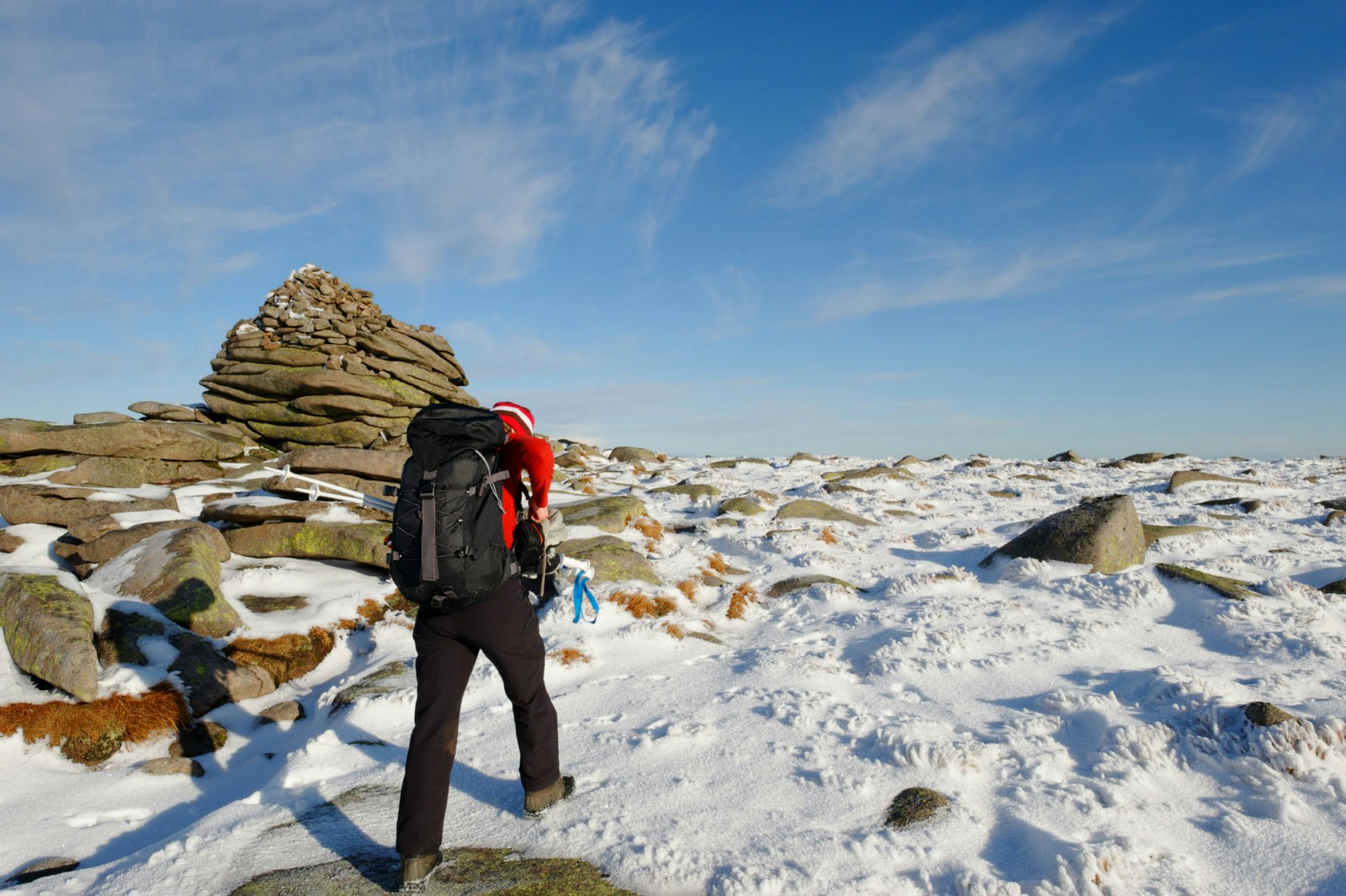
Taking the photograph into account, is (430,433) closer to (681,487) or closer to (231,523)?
(231,523)

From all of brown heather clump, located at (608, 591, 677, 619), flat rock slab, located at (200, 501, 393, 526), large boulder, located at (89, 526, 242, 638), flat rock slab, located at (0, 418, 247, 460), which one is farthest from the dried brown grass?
flat rock slab, located at (0, 418, 247, 460)

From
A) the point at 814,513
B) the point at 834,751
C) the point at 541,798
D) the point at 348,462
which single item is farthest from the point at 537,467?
the point at 814,513

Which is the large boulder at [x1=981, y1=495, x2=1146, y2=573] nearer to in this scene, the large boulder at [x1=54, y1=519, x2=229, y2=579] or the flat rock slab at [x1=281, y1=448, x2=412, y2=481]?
the flat rock slab at [x1=281, y1=448, x2=412, y2=481]

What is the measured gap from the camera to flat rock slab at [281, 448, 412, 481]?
1375cm

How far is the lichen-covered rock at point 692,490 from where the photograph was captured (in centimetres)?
1848

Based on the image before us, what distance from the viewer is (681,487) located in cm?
1908

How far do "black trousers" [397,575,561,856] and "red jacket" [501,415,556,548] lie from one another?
1.41 feet

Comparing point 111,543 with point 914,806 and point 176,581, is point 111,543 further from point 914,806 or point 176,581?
point 914,806

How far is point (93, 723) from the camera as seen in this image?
6.84 meters

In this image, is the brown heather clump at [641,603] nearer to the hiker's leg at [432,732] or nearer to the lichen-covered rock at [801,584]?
the lichen-covered rock at [801,584]

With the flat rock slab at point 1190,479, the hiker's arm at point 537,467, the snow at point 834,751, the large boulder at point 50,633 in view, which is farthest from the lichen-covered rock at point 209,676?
the flat rock slab at point 1190,479

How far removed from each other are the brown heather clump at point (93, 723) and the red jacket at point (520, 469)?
Answer: 499 cm

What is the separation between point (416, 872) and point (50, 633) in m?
5.73

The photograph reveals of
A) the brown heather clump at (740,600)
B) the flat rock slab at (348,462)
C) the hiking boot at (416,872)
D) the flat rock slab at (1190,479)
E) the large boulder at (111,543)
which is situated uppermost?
the flat rock slab at (348,462)
